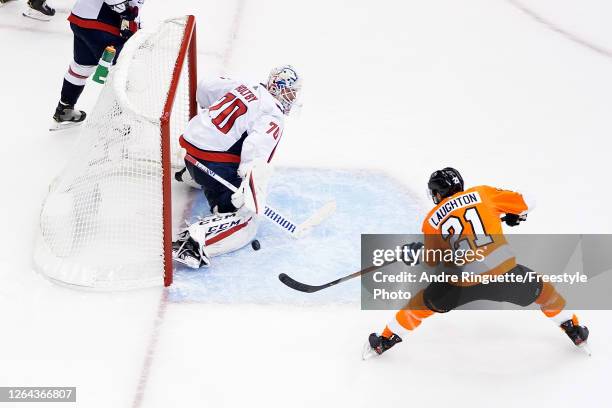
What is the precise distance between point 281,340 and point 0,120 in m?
1.88

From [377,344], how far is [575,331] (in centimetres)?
71

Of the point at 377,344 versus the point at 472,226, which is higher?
the point at 472,226

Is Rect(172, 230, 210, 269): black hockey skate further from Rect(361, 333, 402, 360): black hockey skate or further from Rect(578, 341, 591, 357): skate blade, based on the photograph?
Rect(578, 341, 591, 357): skate blade

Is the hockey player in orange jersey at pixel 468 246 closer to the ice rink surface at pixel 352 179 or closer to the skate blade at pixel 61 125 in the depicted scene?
the ice rink surface at pixel 352 179

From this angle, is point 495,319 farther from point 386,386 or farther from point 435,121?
point 435,121

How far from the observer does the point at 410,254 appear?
2.79 m

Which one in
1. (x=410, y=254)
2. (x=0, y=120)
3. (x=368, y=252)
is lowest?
(x=0, y=120)

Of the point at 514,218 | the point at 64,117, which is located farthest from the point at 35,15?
the point at 514,218

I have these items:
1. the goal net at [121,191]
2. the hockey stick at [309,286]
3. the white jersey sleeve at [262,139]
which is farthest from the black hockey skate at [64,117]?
the hockey stick at [309,286]

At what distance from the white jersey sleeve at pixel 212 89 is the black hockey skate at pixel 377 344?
3.84 ft

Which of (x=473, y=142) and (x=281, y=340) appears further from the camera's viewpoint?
(x=473, y=142)

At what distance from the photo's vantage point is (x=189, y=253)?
3.03 m

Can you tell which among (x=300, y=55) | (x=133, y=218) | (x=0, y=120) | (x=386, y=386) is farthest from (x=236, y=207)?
(x=300, y=55)

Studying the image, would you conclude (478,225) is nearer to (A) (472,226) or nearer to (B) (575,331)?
(A) (472,226)
